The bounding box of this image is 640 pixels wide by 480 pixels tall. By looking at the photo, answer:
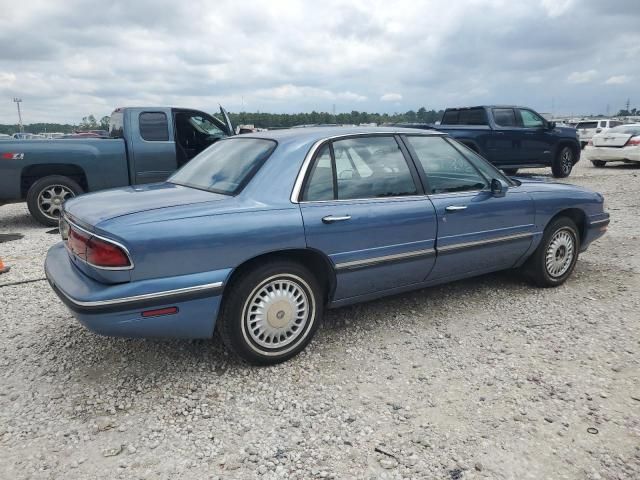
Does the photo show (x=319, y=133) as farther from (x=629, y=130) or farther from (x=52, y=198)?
(x=629, y=130)

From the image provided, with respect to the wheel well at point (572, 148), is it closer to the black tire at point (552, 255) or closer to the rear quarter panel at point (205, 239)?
the black tire at point (552, 255)

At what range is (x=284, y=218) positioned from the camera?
2971mm

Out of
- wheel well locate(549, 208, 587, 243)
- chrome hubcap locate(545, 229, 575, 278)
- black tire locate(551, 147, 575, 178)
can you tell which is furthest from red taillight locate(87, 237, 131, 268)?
black tire locate(551, 147, 575, 178)

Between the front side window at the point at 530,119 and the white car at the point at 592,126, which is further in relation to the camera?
the white car at the point at 592,126

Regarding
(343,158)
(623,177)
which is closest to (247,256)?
(343,158)

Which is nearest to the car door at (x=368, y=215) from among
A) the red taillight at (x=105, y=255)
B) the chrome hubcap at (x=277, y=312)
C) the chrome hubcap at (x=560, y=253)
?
the chrome hubcap at (x=277, y=312)

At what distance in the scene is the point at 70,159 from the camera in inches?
285

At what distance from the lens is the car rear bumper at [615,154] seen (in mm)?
13804

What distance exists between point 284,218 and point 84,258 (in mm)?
1138

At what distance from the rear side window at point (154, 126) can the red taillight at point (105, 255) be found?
5530 mm

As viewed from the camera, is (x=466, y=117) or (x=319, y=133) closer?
(x=319, y=133)

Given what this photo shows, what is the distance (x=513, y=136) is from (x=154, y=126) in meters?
8.20

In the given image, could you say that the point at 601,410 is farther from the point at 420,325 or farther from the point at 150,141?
the point at 150,141

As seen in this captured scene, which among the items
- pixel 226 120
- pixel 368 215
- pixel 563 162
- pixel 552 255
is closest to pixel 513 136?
pixel 563 162
